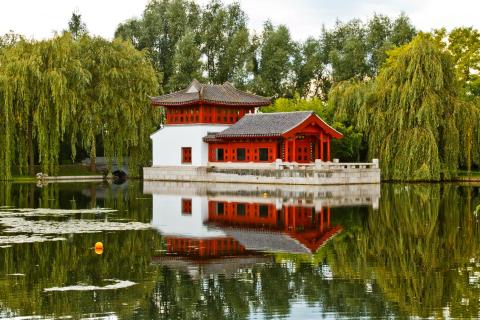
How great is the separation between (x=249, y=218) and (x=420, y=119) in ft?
76.2

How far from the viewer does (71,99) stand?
4847 centimetres

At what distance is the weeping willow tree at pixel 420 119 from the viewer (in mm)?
44250

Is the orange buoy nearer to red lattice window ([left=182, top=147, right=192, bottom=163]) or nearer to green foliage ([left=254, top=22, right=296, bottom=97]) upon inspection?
red lattice window ([left=182, top=147, right=192, bottom=163])

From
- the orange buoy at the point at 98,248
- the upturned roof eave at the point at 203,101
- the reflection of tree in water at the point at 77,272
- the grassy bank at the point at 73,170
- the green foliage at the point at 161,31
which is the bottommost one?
the reflection of tree in water at the point at 77,272

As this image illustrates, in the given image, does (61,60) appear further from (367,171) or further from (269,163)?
(367,171)

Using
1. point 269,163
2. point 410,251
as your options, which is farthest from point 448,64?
point 410,251

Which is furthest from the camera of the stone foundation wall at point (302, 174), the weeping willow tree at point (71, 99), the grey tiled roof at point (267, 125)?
the weeping willow tree at point (71, 99)

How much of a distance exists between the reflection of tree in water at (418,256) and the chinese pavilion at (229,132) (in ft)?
63.9

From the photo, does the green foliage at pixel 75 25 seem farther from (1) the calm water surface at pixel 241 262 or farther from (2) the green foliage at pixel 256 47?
(1) the calm water surface at pixel 241 262

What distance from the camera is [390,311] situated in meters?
10.7

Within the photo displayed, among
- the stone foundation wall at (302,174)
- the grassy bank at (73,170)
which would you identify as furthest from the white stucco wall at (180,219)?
the grassy bank at (73,170)

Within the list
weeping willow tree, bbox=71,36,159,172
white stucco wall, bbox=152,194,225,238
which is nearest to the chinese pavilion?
weeping willow tree, bbox=71,36,159,172

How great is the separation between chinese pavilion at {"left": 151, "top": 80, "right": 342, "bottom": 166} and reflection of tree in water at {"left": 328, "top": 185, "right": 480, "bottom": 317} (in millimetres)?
19488

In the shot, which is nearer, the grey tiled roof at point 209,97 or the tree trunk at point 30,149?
the tree trunk at point 30,149
